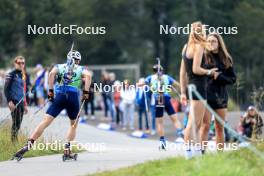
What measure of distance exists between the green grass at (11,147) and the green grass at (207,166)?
4.24m

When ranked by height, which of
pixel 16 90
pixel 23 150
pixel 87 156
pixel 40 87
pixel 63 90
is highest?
pixel 40 87

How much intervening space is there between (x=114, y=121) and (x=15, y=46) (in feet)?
92.8

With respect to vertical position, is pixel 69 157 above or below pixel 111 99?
below

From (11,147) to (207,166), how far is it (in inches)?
245

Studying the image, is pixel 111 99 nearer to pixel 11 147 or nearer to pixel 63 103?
pixel 11 147

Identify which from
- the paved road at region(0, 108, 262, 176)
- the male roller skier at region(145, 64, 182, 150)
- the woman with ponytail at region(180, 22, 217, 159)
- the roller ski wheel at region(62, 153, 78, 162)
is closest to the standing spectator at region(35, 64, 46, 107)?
the paved road at region(0, 108, 262, 176)

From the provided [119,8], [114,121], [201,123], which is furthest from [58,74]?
[119,8]

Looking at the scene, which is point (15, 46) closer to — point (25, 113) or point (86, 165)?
point (25, 113)

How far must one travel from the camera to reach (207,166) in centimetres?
1177

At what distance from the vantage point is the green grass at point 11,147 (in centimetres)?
1675

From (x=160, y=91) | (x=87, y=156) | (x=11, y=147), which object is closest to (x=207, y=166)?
(x=87, y=156)

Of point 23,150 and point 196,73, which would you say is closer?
point 196,73

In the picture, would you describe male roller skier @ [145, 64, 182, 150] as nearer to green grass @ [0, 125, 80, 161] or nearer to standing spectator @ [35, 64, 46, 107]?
green grass @ [0, 125, 80, 161]

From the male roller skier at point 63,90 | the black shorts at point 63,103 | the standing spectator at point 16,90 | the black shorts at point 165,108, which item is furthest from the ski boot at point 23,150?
the black shorts at point 165,108
